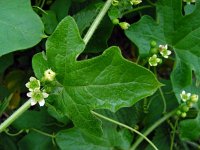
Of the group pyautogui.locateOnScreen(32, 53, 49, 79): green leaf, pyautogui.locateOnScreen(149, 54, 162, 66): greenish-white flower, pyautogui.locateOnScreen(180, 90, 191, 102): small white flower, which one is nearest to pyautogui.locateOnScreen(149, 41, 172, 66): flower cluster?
pyautogui.locateOnScreen(149, 54, 162, 66): greenish-white flower

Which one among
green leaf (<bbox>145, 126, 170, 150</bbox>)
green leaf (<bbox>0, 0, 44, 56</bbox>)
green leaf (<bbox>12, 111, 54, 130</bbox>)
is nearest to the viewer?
green leaf (<bbox>0, 0, 44, 56</bbox>)

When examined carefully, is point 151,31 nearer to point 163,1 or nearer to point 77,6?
point 163,1

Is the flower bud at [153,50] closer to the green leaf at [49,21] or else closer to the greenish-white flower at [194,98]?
the greenish-white flower at [194,98]

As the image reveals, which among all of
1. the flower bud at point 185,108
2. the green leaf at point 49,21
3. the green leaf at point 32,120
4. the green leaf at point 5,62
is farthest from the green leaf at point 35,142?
the flower bud at point 185,108

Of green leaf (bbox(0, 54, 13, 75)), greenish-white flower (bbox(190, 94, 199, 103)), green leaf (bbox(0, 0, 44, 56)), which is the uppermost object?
green leaf (bbox(0, 0, 44, 56))

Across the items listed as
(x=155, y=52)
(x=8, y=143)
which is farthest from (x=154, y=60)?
(x=8, y=143)

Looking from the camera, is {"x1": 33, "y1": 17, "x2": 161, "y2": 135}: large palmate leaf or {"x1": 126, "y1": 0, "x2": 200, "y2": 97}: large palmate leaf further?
{"x1": 126, "y1": 0, "x2": 200, "y2": 97}: large palmate leaf

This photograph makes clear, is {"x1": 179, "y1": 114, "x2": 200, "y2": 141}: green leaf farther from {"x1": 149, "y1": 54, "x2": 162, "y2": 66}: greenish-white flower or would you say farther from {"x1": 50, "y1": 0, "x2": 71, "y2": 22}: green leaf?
{"x1": 50, "y1": 0, "x2": 71, "y2": 22}: green leaf
